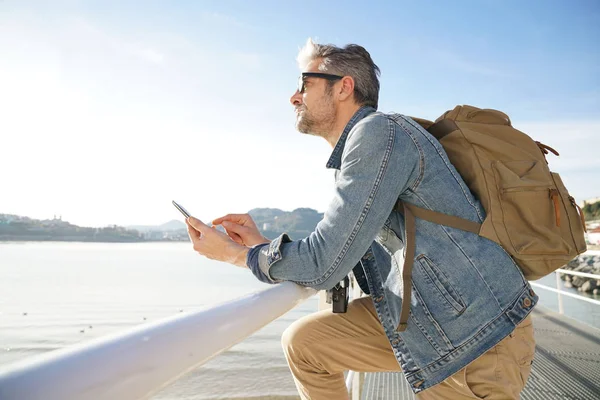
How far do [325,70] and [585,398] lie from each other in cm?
261

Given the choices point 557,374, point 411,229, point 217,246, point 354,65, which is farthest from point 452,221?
point 557,374

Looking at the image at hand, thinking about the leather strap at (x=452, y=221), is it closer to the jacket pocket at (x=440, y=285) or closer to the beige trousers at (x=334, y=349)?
the jacket pocket at (x=440, y=285)

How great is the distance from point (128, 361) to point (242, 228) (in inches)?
43.6

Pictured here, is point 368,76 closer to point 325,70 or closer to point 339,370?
point 325,70

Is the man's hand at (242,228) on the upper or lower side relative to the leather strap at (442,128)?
lower

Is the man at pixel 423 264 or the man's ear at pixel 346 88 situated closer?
the man at pixel 423 264

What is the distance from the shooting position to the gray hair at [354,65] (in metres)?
1.66

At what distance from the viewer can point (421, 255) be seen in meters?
1.16

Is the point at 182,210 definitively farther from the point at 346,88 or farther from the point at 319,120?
the point at 346,88

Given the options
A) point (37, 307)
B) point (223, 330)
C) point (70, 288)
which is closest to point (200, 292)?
point (37, 307)

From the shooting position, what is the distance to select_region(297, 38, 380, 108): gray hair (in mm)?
1658

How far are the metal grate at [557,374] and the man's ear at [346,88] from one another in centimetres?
191

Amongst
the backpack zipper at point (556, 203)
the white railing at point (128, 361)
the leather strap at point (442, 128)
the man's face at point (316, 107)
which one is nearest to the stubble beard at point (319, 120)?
the man's face at point (316, 107)

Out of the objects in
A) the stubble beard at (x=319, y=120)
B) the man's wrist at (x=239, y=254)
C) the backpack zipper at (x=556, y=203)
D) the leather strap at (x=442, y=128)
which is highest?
the stubble beard at (x=319, y=120)
